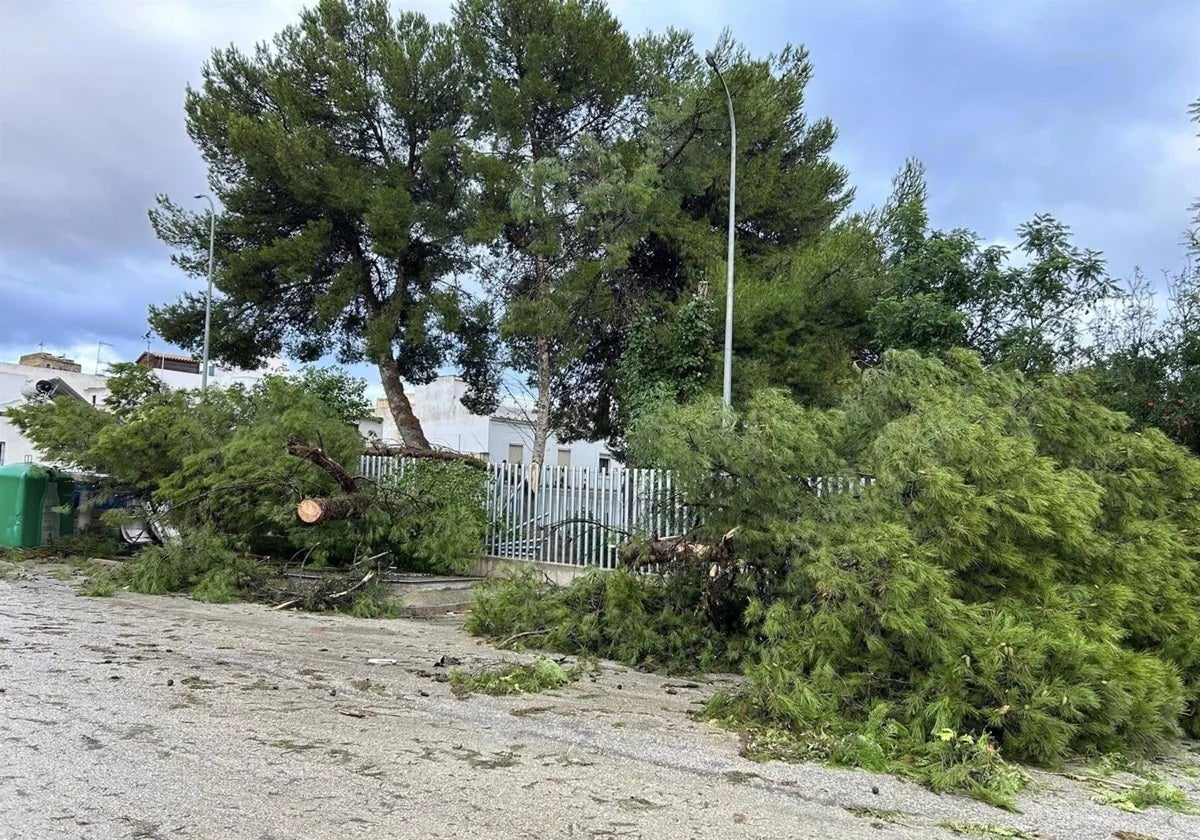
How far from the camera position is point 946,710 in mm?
5109

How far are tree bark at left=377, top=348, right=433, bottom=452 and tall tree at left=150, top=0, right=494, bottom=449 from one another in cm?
4

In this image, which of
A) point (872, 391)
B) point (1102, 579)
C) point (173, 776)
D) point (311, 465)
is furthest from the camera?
point (311, 465)

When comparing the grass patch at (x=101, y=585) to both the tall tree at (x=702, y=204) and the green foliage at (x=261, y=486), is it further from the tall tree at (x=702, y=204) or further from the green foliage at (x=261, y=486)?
the tall tree at (x=702, y=204)

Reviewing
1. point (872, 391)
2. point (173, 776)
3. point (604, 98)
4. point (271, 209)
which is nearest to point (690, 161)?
point (604, 98)

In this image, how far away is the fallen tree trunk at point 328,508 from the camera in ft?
36.0

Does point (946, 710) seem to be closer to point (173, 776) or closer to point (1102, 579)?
point (1102, 579)

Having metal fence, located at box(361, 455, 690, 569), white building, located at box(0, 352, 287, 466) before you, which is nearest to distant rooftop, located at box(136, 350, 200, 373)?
white building, located at box(0, 352, 287, 466)

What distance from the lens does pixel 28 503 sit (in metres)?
15.3

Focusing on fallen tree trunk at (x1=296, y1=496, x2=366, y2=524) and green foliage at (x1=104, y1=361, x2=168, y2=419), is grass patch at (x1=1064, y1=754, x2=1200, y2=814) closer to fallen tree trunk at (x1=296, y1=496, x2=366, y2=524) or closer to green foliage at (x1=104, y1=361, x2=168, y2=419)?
fallen tree trunk at (x1=296, y1=496, x2=366, y2=524)

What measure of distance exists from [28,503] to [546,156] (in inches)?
492

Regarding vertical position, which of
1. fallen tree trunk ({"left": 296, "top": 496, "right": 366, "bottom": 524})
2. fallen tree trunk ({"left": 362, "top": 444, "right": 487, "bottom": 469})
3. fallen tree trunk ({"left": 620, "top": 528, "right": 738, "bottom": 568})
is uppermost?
fallen tree trunk ({"left": 362, "top": 444, "right": 487, "bottom": 469})

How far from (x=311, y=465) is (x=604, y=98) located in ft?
38.6

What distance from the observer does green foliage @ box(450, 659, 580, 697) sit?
6.62 meters

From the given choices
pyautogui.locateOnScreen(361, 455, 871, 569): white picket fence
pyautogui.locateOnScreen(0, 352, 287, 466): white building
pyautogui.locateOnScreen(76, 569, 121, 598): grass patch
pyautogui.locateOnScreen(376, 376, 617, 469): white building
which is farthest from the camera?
pyautogui.locateOnScreen(376, 376, 617, 469): white building
